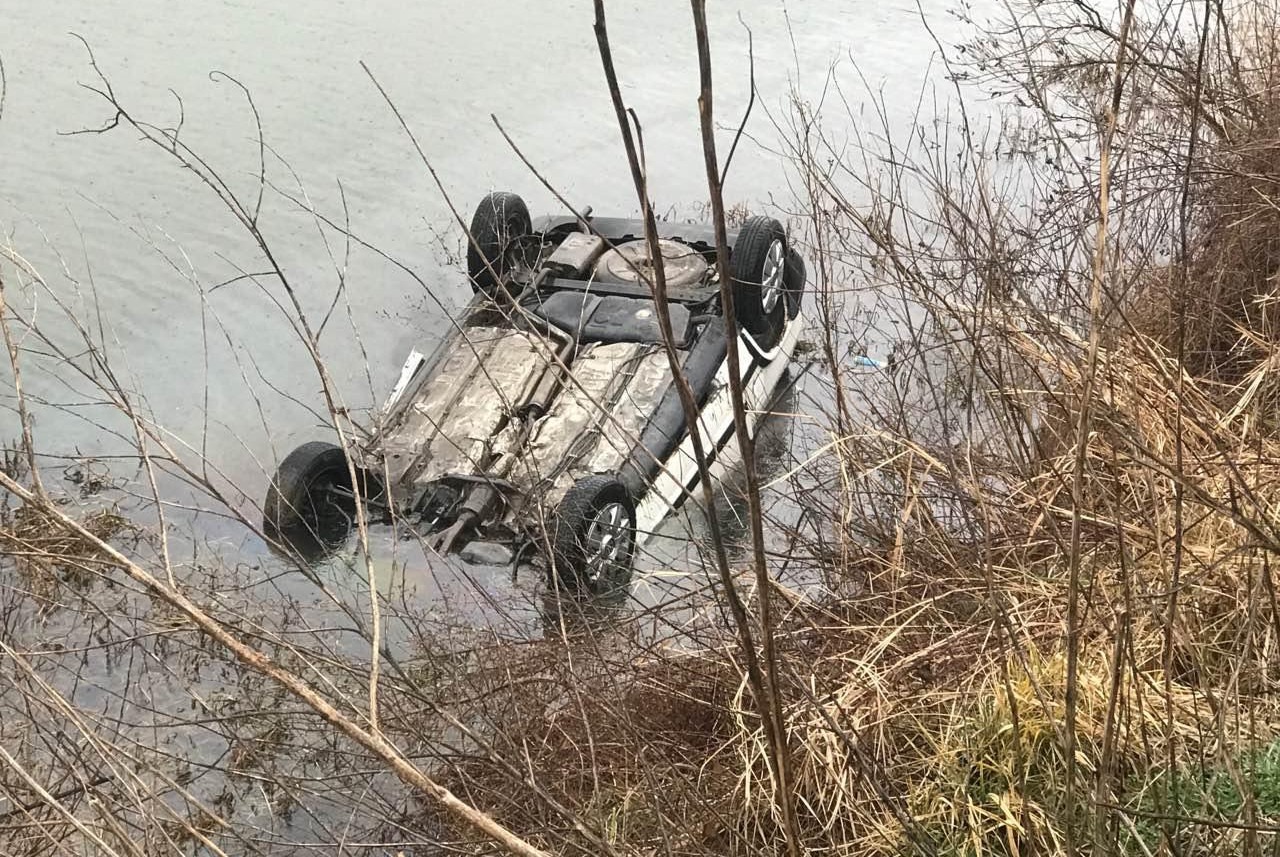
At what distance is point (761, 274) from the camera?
6977 mm

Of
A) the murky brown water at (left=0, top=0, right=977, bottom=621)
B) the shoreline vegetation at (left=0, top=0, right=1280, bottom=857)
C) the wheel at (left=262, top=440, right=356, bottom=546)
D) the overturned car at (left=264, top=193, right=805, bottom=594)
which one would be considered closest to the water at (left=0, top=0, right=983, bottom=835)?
the murky brown water at (left=0, top=0, right=977, bottom=621)

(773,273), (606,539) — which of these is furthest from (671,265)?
(606,539)

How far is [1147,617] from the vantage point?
3055 mm

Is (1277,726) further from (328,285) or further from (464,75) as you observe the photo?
(464,75)

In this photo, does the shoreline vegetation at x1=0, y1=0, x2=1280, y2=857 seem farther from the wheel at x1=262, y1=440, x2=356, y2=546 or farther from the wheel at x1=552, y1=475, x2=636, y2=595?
the wheel at x1=262, y1=440, x2=356, y2=546

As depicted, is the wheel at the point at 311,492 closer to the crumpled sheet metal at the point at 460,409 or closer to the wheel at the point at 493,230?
the crumpled sheet metal at the point at 460,409

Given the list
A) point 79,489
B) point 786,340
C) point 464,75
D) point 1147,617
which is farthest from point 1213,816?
point 464,75

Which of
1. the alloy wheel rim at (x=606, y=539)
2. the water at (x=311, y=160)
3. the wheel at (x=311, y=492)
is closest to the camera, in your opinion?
the alloy wheel rim at (x=606, y=539)

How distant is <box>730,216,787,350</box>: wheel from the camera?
6922mm

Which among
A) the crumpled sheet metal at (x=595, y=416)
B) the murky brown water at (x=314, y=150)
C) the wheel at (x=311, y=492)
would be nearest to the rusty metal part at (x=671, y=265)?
the crumpled sheet metal at (x=595, y=416)

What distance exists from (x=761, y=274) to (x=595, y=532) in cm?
241

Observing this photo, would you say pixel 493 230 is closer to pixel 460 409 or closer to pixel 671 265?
pixel 671 265

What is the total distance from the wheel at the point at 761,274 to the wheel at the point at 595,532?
68.9 inches

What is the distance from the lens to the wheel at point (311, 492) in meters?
5.66
